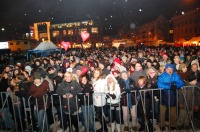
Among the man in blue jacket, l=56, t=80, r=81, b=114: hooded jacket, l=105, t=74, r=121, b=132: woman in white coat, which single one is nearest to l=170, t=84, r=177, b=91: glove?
the man in blue jacket

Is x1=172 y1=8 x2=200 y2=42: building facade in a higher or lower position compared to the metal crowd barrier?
higher

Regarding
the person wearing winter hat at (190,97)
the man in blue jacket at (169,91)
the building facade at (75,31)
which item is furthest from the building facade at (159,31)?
the man in blue jacket at (169,91)

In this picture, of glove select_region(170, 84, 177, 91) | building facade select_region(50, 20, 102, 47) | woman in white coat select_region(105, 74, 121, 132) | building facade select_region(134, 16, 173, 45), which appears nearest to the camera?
glove select_region(170, 84, 177, 91)

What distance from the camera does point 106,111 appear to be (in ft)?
24.9

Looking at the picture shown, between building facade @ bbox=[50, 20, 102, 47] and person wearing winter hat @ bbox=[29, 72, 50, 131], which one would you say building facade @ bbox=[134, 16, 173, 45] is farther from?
person wearing winter hat @ bbox=[29, 72, 50, 131]

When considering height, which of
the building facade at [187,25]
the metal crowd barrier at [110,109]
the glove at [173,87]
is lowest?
the metal crowd barrier at [110,109]

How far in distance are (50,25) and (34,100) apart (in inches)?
3477

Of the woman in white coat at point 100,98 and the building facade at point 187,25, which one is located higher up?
the building facade at point 187,25

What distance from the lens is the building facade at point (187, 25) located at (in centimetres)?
4959

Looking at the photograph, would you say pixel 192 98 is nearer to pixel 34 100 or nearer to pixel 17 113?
pixel 34 100

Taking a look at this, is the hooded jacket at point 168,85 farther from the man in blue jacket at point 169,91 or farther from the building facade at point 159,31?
the building facade at point 159,31

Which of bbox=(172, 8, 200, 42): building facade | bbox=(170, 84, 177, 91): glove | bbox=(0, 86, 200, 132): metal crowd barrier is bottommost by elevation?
bbox=(0, 86, 200, 132): metal crowd barrier

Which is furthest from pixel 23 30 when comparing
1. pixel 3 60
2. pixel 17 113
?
pixel 17 113

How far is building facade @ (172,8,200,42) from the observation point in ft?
163
